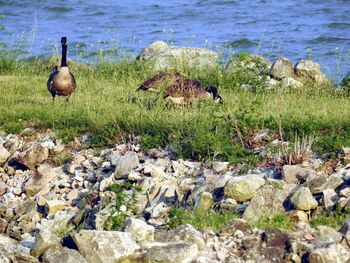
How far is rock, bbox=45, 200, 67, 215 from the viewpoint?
9602 mm

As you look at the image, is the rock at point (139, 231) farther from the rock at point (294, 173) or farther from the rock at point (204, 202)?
the rock at point (294, 173)

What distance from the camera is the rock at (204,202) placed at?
8.48 metres

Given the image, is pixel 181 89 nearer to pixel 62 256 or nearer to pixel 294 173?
pixel 294 173

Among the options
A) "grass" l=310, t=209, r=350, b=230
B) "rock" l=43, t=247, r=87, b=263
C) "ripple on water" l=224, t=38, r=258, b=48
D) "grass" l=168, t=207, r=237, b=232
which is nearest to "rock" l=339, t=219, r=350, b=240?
"grass" l=310, t=209, r=350, b=230

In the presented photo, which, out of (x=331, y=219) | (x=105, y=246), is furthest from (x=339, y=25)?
(x=105, y=246)

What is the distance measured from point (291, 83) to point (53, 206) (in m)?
5.96

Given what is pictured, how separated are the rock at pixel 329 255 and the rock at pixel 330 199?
4.25ft

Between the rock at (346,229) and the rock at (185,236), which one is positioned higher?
the rock at (346,229)

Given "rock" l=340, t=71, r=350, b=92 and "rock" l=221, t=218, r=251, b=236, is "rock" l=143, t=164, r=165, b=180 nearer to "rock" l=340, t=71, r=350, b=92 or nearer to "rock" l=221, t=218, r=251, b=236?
"rock" l=221, t=218, r=251, b=236

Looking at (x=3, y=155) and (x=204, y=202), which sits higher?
(x=204, y=202)

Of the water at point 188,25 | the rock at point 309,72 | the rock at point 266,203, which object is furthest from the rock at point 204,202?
the water at point 188,25

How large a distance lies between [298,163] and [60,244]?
3.10 metres

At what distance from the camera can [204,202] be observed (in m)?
8.53

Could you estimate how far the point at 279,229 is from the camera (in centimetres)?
737
